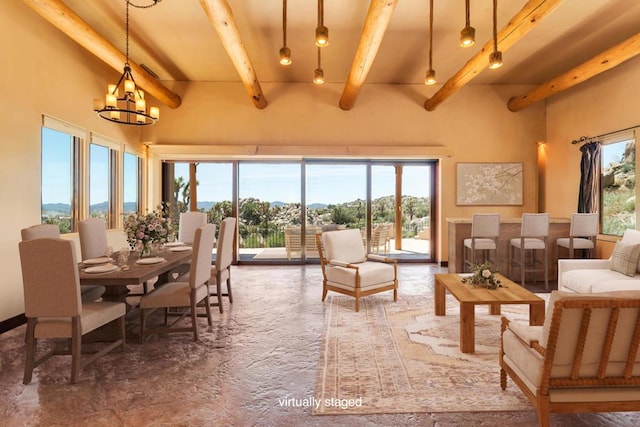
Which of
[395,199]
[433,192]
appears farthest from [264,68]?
[433,192]

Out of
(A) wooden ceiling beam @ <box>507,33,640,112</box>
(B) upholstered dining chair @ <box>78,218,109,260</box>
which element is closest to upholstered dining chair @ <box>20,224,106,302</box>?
(B) upholstered dining chair @ <box>78,218,109,260</box>

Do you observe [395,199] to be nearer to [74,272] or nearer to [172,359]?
[172,359]

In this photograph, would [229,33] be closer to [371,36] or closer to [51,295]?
[371,36]

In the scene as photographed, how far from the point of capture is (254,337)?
10.5 feet

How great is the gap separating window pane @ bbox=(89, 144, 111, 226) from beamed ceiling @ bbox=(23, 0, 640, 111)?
4.47ft

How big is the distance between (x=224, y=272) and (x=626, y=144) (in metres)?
6.22

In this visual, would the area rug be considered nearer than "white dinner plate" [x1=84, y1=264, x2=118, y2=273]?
Yes

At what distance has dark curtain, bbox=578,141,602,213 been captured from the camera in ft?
18.0

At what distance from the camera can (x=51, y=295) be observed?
2.36m

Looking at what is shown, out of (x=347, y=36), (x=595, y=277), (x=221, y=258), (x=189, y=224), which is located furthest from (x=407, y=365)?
(x=347, y=36)

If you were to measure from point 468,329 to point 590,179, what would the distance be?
453cm

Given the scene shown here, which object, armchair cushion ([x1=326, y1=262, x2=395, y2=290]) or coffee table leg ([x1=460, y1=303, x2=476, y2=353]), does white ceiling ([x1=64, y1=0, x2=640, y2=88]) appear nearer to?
armchair cushion ([x1=326, y1=262, x2=395, y2=290])

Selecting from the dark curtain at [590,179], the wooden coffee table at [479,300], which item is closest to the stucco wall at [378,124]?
the dark curtain at [590,179]

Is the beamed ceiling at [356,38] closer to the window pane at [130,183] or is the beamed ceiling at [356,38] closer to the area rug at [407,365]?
the window pane at [130,183]
